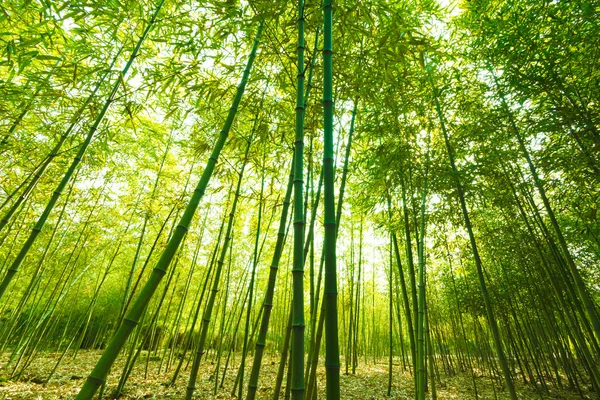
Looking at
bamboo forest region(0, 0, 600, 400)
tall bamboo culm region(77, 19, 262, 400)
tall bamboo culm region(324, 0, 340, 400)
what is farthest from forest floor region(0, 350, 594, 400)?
tall bamboo culm region(324, 0, 340, 400)

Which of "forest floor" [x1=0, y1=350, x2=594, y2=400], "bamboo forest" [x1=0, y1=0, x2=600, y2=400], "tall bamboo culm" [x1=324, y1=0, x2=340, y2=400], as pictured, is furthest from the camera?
"forest floor" [x1=0, y1=350, x2=594, y2=400]

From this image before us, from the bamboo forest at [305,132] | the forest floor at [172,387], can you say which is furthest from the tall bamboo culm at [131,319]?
the forest floor at [172,387]

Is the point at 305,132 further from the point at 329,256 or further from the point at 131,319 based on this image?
the point at 131,319

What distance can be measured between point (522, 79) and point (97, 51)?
4165 mm

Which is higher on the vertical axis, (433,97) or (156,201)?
(433,97)

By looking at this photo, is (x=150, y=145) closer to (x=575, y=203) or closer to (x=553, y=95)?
(x=553, y=95)

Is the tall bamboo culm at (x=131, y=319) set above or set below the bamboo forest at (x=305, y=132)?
below

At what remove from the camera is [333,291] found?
103cm

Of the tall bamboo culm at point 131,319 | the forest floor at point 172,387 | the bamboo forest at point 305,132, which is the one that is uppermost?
the bamboo forest at point 305,132

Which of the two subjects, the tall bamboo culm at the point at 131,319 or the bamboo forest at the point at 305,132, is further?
the bamboo forest at the point at 305,132

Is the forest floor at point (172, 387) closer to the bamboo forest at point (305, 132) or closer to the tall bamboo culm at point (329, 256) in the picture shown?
the bamboo forest at point (305, 132)

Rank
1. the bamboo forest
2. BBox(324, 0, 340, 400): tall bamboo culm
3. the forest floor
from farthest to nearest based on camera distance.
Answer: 1. the forest floor
2. the bamboo forest
3. BBox(324, 0, 340, 400): tall bamboo culm

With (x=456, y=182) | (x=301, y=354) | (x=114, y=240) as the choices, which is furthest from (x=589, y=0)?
(x=114, y=240)

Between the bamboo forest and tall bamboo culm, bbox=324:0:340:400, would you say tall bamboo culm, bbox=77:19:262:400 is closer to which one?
the bamboo forest
